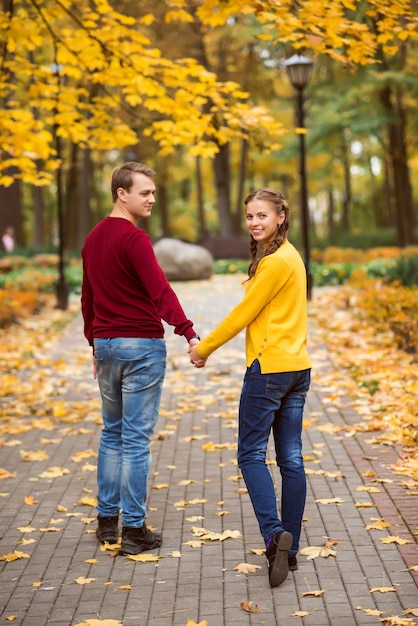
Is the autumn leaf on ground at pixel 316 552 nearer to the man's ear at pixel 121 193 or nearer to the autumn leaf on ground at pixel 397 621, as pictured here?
the autumn leaf on ground at pixel 397 621

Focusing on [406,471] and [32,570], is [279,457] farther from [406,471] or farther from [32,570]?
[406,471]

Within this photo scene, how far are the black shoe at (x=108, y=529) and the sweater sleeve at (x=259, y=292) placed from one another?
1421 mm

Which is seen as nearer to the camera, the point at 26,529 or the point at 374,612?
the point at 374,612

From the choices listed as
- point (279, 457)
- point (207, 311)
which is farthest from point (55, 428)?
point (207, 311)

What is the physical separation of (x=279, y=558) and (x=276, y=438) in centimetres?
62

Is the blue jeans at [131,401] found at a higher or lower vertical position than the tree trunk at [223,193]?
lower

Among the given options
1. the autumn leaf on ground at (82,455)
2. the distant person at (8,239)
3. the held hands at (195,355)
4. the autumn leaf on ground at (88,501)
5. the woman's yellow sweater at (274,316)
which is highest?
the distant person at (8,239)

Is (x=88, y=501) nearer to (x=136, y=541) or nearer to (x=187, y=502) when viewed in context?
(x=187, y=502)

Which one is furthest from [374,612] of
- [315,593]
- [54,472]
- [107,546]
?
[54,472]

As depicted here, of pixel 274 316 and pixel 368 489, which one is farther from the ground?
pixel 274 316

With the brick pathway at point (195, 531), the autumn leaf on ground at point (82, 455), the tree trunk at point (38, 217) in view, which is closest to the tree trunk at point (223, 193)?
the tree trunk at point (38, 217)

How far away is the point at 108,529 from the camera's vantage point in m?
5.16

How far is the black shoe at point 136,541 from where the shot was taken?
4926 millimetres

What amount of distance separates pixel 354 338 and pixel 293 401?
311 inches
